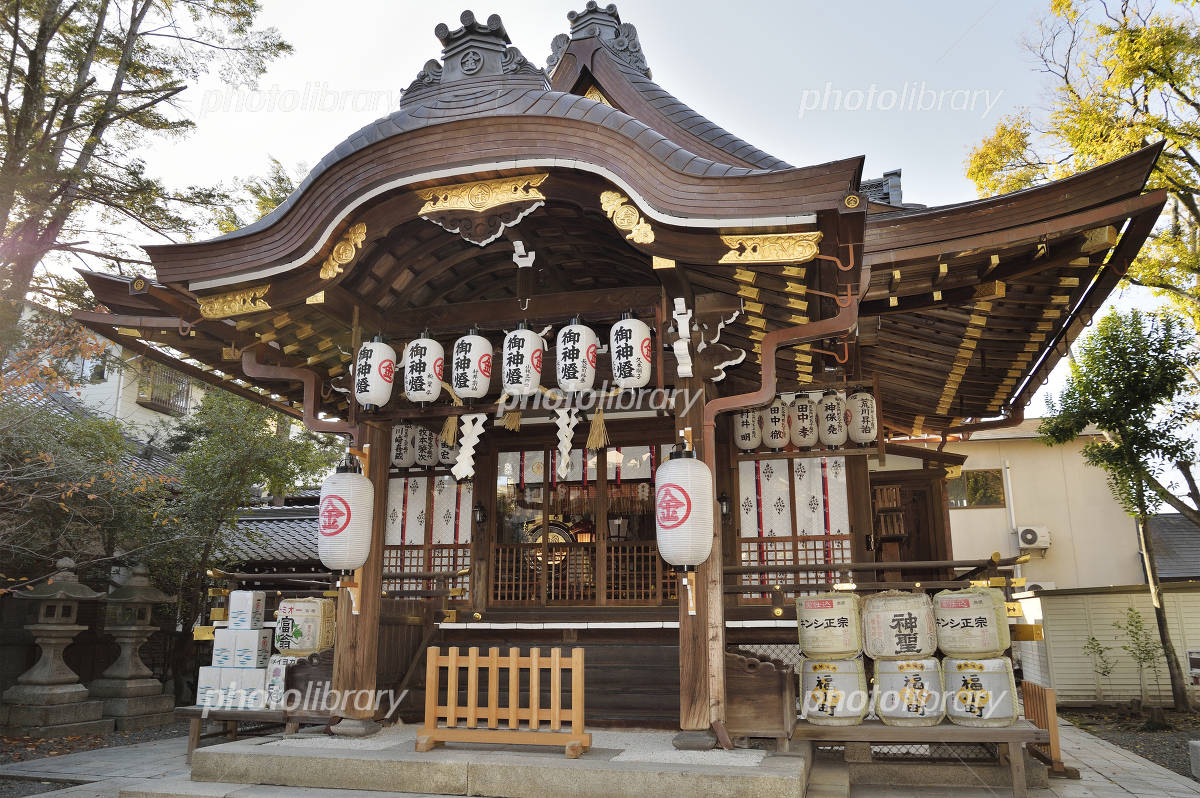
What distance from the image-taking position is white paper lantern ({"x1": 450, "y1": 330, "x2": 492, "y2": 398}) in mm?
7621

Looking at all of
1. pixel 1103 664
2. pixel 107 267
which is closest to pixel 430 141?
pixel 107 267

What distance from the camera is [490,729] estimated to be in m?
6.39

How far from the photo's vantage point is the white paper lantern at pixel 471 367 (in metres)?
7.62

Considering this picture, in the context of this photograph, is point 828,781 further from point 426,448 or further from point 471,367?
point 426,448

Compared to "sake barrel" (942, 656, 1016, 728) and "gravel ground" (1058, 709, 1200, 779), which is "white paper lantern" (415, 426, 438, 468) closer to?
"sake barrel" (942, 656, 1016, 728)

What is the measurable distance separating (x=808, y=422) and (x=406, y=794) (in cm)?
625

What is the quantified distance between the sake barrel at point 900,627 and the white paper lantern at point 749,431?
3.17 meters

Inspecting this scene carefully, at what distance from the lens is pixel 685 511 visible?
21.6 feet

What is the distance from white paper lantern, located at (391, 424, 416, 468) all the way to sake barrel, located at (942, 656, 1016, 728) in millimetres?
6918

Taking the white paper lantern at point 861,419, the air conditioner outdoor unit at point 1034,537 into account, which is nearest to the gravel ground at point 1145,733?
the white paper lantern at point 861,419

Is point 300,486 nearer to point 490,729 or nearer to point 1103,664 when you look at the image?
point 490,729

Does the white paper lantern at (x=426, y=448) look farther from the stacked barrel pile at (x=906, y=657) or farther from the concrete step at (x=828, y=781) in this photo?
the concrete step at (x=828, y=781)

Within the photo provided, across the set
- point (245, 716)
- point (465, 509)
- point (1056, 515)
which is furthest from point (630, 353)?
point (1056, 515)

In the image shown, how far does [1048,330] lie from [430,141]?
701cm
